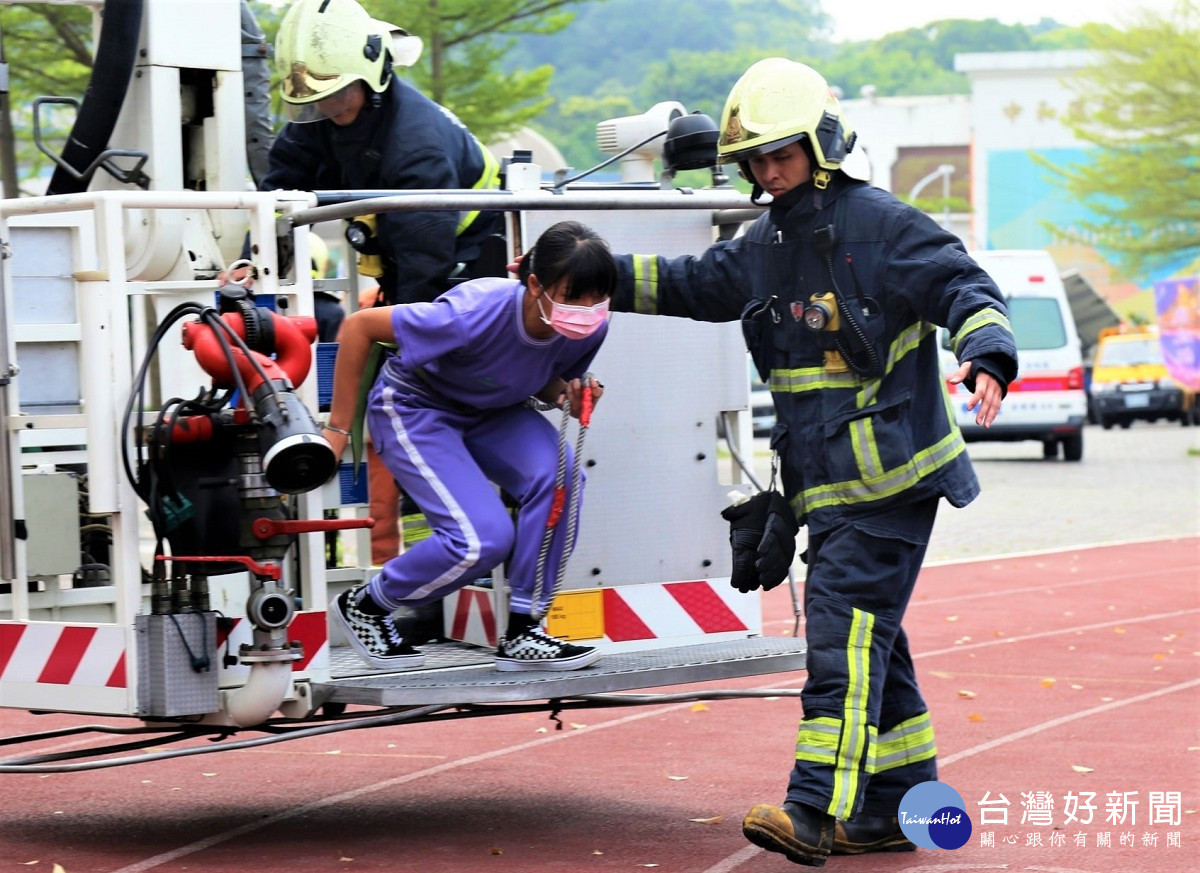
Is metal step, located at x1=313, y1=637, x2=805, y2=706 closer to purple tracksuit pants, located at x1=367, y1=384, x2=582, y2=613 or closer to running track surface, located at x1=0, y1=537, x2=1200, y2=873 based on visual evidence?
purple tracksuit pants, located at x1=367, y1=384, x2=582, y2=613

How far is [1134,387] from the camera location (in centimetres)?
3862

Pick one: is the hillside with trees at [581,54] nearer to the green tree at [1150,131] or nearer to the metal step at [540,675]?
the metal step at [540,675]

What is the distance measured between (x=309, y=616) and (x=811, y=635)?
1.43 metres

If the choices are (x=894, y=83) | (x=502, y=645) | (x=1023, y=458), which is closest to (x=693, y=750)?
(x=502, y=645)

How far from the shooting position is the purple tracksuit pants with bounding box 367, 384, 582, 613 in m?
6.14

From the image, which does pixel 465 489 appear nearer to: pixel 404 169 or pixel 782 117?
pixel 404 169

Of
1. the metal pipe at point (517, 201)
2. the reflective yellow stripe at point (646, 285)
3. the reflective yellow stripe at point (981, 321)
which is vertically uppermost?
the metal pipe at point (517, 201)

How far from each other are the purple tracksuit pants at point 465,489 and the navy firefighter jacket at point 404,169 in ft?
1.85

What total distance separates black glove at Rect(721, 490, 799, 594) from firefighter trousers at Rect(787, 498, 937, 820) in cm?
9

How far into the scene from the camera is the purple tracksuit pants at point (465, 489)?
6.14 meters

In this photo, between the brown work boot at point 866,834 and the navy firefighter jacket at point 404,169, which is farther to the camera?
the navy firefighter jacket at point 404,169

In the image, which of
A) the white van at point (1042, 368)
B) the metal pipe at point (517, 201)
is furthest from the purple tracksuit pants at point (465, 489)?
the white van at point (1042, 368)

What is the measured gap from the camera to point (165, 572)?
5.77 meters

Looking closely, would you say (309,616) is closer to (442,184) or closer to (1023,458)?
(442,184)
